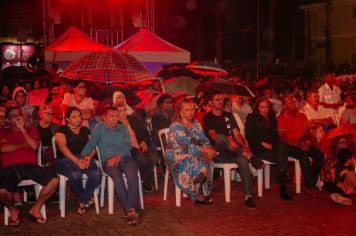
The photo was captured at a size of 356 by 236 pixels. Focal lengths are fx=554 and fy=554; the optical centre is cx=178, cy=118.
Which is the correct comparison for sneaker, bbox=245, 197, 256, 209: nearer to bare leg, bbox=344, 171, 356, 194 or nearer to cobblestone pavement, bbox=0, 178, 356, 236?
cobblestone pavement, bbox=0, 178, 356, 236

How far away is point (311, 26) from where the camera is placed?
4728cm

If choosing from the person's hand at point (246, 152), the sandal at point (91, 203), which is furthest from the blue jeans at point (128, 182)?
the person's hand at point (246, 152)

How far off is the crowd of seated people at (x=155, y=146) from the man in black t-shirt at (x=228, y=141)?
0.01 meters

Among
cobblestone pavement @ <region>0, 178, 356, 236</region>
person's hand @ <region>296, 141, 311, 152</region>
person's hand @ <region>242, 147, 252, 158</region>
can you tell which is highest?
person's hand @ <region>296, 141, 311, 152</region>

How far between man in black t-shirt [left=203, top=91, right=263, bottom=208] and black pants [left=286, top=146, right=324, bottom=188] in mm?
785

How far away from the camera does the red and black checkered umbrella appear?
902 cm

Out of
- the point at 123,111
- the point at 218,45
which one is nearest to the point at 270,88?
the point at 123,111

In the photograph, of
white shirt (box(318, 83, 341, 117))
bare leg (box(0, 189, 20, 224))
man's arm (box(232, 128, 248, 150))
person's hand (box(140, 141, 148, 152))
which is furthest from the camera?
white shirt (box(318, 83, 341, 117))

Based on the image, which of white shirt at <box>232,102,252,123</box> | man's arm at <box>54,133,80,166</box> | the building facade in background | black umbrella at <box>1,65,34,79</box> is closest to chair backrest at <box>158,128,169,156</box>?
man's arm at <box>54,133,80,166</box>

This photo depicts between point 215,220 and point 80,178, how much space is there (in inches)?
70.7

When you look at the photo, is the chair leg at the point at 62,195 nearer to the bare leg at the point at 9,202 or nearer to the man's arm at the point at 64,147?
the man's arm at the point at 64,147

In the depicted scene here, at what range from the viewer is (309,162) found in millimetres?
8375

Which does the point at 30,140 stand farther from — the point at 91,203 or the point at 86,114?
the point at 86,114

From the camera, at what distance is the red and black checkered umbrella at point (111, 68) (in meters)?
9.02
